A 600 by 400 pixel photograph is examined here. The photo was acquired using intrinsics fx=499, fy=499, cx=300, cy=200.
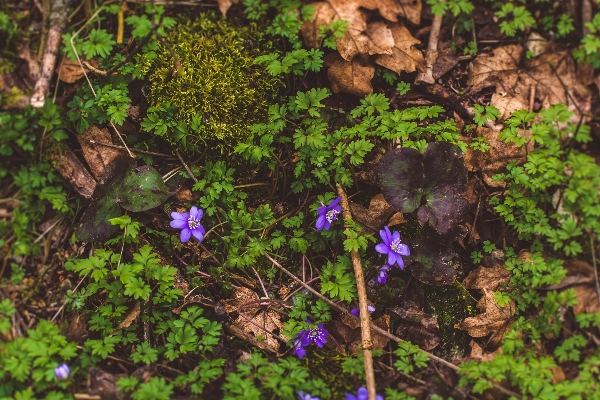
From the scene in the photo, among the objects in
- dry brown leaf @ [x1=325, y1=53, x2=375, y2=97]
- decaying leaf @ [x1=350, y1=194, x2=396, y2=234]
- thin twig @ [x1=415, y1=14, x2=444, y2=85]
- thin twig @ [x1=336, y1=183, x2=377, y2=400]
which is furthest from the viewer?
thin twig @ [x1=415, y1=14, x2=444, y2=85]

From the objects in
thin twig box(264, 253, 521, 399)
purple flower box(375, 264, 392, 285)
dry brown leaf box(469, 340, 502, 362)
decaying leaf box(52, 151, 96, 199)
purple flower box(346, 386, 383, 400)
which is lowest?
dry brown leaf box(469, 340, 502, 362)

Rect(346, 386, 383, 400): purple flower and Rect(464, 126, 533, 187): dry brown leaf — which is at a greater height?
Rect(464, 126, 533, 187): dry brown leaf

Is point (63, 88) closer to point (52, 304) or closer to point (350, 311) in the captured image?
point (52, 304)

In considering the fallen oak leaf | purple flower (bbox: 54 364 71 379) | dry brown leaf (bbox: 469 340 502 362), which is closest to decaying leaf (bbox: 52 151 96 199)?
purple flower (bbox: 54 364 71 379)

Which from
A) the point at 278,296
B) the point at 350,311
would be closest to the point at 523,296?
the point at 350,311

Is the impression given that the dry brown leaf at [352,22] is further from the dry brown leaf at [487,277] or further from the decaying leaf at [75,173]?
the decaying leaf at [75,173]

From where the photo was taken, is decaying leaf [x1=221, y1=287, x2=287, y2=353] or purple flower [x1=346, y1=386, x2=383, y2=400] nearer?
purple flower [x1=346, y1=386, x2=383, y2=400]

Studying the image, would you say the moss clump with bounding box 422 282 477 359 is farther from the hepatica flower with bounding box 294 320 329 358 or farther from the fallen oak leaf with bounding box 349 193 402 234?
the hepatica flower with bounding box 294 320 329 358

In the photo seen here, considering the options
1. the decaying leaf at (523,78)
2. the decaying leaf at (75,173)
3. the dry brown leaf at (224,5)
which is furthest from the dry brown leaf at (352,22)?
the decaying leaf at (75,173)
